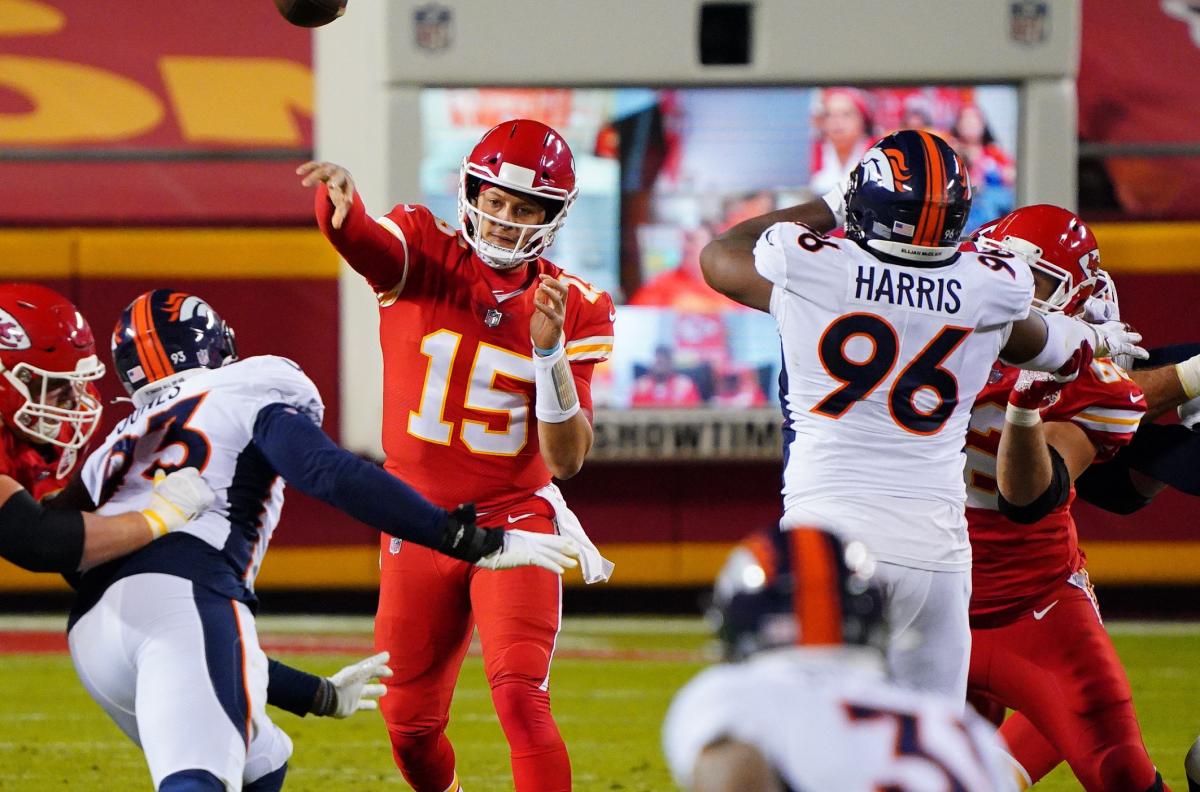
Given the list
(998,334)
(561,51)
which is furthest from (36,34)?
(998,334)

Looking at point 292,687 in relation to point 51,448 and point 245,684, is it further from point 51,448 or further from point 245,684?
point 51,448

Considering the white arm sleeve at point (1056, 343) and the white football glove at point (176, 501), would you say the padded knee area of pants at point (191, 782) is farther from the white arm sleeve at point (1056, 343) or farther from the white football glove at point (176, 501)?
the white arm sleeve at point (1056, 343)

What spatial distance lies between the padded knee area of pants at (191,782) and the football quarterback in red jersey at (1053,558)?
1694 mm

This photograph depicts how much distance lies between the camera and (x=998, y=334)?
10.7ft

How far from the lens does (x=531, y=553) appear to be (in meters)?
3.22

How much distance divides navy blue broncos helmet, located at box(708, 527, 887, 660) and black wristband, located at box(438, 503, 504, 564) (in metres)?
0.96

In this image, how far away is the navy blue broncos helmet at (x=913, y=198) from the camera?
321 cm

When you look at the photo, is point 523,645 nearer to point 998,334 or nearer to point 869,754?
point 998,334

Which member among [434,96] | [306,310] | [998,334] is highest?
[434,96]

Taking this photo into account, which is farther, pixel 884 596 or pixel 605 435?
pixel 605 435

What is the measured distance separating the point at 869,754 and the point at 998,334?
1.42 metres

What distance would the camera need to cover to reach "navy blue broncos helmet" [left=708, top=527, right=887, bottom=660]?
7.05ft

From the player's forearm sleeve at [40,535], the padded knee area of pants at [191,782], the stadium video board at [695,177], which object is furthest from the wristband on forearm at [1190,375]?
the stadium video board at [695,177]

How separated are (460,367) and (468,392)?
6cm
